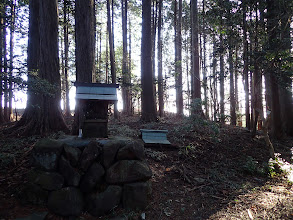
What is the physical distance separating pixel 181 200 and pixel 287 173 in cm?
339

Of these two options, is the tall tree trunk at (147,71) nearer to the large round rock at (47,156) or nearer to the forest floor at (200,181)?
the forest floor at (200,181)

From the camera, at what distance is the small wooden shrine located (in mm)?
4008

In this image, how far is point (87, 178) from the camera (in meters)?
3.54

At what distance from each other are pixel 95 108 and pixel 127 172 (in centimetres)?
158

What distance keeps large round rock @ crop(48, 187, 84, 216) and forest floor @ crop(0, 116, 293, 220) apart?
208 millimetres

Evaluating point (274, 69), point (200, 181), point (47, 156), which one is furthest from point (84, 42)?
point (274, 69)

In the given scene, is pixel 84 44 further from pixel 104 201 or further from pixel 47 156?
pixel 104 201

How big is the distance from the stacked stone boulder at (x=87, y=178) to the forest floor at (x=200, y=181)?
20cm

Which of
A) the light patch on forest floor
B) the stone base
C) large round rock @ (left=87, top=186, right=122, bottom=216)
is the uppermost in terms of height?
the stone base

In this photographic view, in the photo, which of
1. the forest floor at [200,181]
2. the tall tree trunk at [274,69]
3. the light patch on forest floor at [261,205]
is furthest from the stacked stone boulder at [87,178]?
the tall tree trunk at [274,69]

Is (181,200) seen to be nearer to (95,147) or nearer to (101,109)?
(95,147)

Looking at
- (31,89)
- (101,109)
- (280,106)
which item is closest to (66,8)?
(31,89)

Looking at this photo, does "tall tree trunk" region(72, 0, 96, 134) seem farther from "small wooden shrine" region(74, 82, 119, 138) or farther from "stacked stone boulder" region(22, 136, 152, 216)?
"stacked stone boulder" region(22, 136, 152, 216)

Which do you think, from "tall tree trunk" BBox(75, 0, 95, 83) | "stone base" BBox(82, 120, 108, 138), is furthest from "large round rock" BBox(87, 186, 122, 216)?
"tall tree trunk" BBox(75, 0, 95, 83)
